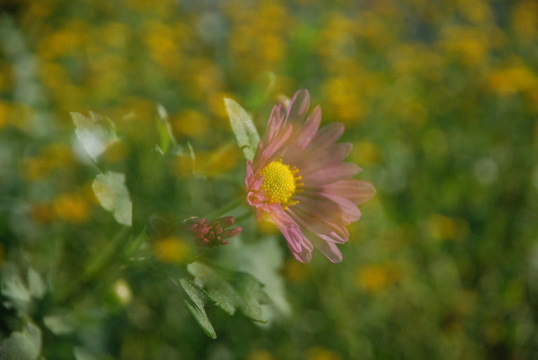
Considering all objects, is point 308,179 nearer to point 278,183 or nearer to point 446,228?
point 278,183

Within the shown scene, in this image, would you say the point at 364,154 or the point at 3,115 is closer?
the point at 3,115

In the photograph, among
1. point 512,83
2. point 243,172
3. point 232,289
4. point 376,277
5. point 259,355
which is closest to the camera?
point 232,289

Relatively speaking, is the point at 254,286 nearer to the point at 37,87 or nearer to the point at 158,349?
the point at 158,349

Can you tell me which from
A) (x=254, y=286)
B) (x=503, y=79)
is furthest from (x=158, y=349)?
(x=503, y=79)

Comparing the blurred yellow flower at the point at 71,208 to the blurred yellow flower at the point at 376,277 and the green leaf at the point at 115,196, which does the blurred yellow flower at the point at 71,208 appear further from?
the blurred yellow flower at the point at 376,277

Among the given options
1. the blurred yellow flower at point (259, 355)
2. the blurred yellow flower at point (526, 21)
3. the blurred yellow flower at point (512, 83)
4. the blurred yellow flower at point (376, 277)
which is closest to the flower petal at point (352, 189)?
the blurred yellow flower at point (259, 355)

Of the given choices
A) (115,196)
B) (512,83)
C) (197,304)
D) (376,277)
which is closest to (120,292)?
(115,196)
